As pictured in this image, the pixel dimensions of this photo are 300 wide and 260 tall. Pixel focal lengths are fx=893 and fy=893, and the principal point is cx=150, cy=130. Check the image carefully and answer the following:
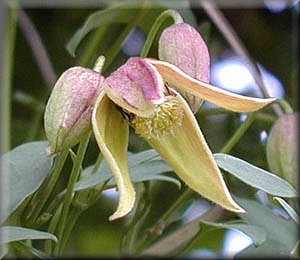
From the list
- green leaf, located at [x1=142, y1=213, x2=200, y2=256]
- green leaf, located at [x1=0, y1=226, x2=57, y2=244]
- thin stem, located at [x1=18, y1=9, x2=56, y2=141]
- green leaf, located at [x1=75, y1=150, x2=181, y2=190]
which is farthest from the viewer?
thin stem, located at [x1=18, y1=9, x2=56, y2=141]

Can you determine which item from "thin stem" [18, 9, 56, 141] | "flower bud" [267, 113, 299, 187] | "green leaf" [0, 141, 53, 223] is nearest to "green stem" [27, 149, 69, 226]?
"green leaf" [0, 141, 53, 223]

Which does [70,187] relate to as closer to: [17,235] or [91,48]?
[17,235]

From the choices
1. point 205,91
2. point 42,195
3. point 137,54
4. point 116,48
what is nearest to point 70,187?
point 42,195

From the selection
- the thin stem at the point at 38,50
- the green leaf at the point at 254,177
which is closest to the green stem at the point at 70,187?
the green leaf at the point at 254,177

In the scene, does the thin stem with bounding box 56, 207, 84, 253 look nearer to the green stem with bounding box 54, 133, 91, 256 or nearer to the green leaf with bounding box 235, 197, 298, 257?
the green stem with bounding box 54, 133, 91, 256

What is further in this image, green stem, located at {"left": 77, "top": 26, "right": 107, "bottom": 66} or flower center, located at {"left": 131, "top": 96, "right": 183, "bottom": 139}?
green stem, located at {"left": 77, "top": 26, "right": 107, "bottom": 66}

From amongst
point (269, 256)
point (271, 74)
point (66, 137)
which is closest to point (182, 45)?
point (66, 137)
